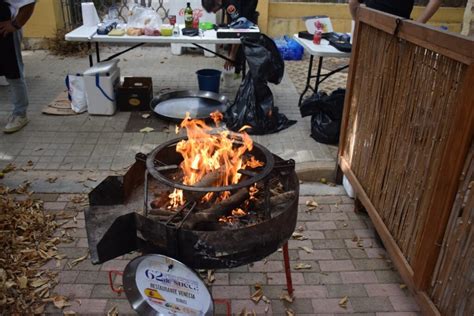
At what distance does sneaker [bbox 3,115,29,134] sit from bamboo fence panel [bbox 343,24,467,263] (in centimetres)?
395

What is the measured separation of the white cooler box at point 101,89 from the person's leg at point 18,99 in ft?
2.51

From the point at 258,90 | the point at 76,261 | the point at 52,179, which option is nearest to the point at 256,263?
the point at 76,261

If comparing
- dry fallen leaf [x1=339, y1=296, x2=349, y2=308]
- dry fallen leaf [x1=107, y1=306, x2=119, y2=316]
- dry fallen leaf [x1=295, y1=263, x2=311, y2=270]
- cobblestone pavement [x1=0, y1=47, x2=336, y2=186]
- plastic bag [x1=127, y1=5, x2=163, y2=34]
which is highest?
plastic bag [x1=127, y1=5, x2=163, y2=34]

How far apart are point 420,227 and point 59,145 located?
3.90 meters

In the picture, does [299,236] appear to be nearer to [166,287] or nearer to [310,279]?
[310,279]

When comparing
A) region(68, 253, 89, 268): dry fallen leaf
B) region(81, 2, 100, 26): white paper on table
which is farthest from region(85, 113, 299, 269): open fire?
region(81, 2, 100, 26): white paper on table

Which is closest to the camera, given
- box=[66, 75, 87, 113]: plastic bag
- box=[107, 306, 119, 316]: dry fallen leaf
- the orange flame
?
the orange flame

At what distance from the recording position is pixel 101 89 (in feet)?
17.6

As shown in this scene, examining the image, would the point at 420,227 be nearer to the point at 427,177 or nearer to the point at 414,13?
the point at 427,177

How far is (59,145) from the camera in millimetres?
4645

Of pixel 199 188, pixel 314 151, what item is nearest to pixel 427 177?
pixel 199 188

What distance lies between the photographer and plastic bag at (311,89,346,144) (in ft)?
15.5

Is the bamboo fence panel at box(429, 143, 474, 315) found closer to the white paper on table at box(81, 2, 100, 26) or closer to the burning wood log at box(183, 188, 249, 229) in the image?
the burning wood log at box(183, 188, 249, 229)

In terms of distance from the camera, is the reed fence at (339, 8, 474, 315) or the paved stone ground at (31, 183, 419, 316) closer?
the reed fence at (339, 8, 474, 315)
